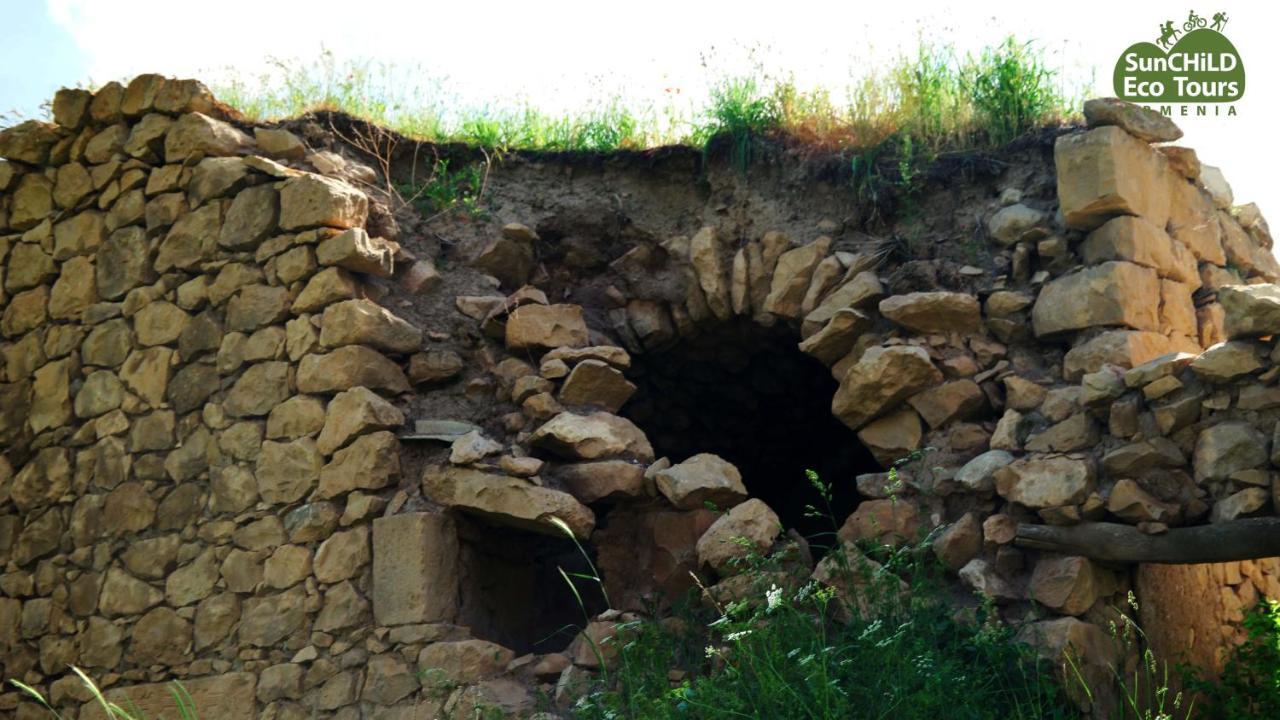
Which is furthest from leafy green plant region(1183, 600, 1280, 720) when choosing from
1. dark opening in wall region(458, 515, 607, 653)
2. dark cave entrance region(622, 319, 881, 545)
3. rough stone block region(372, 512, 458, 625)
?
rough stone block region(372, 512, 458, 625)

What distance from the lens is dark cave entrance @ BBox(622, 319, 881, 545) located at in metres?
6.55

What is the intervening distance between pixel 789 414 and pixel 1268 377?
10.4 feet

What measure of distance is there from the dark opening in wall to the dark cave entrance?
114cm

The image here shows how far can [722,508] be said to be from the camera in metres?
5.12

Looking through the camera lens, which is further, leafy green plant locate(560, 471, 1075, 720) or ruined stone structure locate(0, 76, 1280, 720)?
ruined stone structure locate(0, 76, 1280, 720)

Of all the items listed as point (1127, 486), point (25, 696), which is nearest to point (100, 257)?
point (25, 696)

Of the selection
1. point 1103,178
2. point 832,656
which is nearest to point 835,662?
point 832,656

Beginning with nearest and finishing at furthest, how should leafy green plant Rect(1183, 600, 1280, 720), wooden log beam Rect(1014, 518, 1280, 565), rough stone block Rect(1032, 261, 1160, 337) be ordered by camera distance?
wooden log beam Rect(1014, 518, 1280, 565) < leafy green plant Rect(1183, 600, 1280, 720) < rough stone block Rect(1032, 261, 1160, 337)

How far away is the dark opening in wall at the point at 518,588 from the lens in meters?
5.19

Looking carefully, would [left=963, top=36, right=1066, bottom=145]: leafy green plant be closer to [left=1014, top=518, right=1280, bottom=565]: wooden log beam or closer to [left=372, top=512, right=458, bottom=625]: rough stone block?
[left=1014, top=518, right=1280, bottom=565]: wooden log beam

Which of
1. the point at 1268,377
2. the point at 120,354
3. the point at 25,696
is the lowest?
the point at 25,696

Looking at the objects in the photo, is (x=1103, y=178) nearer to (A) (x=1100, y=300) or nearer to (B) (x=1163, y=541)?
(A) (x=1100, y=300)

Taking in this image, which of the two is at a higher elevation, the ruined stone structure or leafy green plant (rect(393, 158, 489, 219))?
leafy green plant (rect(393, 158, 489, 219))

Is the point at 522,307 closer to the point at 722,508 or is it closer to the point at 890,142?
the point at 722,508
